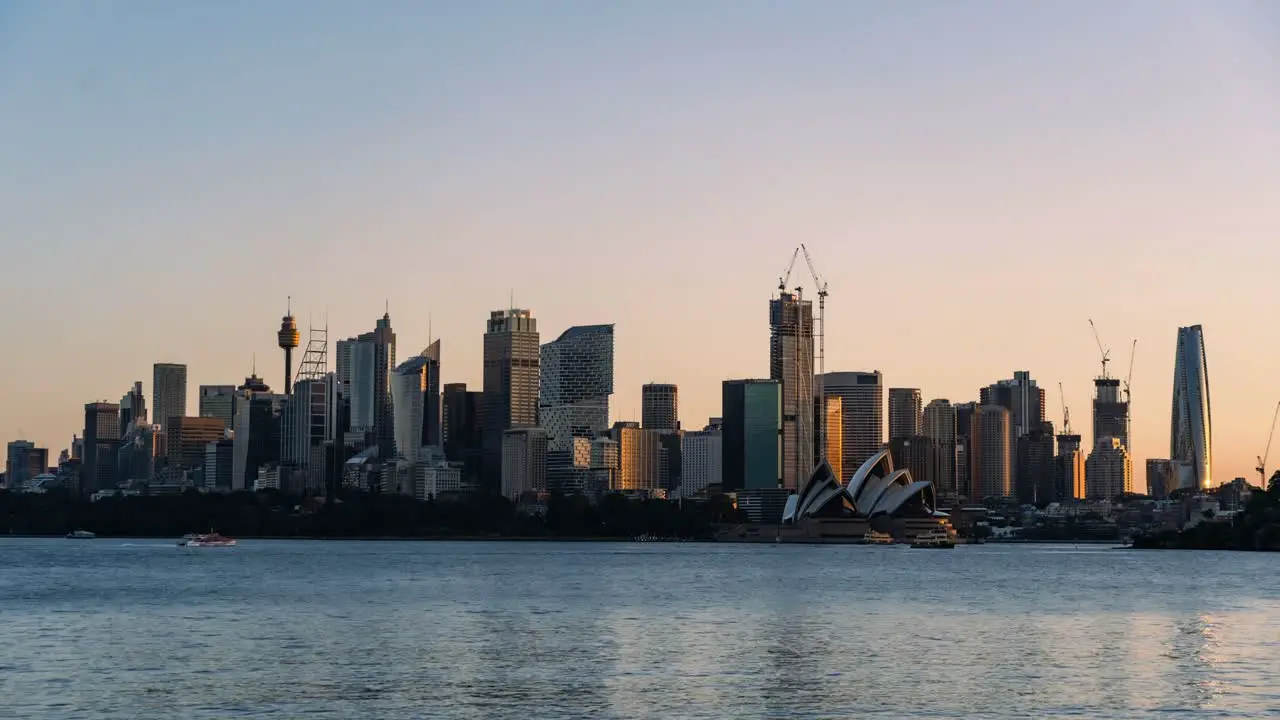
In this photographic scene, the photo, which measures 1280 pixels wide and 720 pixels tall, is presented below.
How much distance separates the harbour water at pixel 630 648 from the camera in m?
41.1

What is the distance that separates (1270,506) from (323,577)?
121811 millimetres

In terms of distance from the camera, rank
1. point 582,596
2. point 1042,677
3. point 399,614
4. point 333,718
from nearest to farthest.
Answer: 1. point 333,718
2. point 1042,677
3. point 399,614
4. point 582,596

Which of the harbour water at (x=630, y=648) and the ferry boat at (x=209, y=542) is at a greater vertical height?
the ferry boat at (x=209, y=542)

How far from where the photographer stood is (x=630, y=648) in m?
55.0

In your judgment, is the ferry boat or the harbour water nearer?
the harbour water

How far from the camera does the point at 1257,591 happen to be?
92000mm

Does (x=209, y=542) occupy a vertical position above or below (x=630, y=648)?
above

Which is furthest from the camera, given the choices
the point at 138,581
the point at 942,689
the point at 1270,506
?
the point at 1270,506

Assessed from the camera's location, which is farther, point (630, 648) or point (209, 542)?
point (209, 542)

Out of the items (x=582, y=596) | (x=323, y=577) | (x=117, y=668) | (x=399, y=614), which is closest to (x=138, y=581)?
(x=323, y=577)

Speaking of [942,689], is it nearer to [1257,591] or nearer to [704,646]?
[704,646]

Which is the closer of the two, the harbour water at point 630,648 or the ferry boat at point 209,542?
the harbour water at point 630,648

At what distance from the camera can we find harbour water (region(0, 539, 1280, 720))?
135 ft

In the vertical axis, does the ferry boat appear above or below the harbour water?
above
